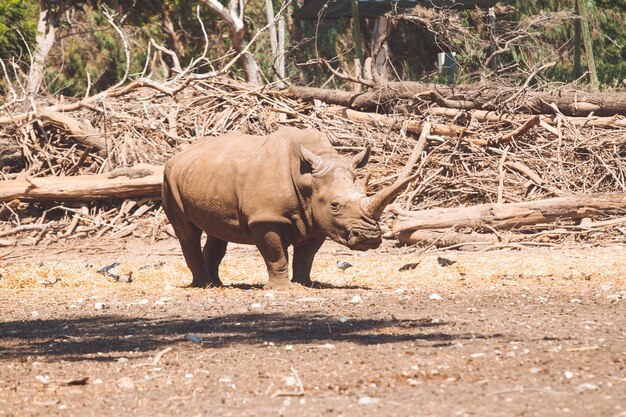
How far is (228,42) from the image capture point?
4419 centimetres

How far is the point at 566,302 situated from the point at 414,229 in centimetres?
564

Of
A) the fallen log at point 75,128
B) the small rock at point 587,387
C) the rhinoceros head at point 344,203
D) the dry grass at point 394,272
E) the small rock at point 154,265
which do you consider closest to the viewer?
the small rock at point 587,387

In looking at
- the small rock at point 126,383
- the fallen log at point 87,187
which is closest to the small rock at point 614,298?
the small rock at point 126,383

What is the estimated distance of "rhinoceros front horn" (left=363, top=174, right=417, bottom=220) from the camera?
10.0 m

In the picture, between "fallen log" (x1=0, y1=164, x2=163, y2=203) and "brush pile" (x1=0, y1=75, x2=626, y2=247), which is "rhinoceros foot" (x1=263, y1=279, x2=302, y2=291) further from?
"fallen log" (x1=0, y1=164, x2=163, y2=203)

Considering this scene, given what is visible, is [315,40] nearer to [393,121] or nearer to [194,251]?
[393,121]

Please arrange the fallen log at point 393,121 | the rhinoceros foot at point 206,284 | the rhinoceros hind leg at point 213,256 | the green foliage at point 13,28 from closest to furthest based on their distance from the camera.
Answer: the rhinoceros foot at point 206,284 → the rhinoceros hind leg at point 213,256 → the fallen log at point 393,121 → the green foliage at point 13,28

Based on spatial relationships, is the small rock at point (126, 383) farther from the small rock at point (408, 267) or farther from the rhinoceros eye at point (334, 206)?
the small rock at point (408, 267)

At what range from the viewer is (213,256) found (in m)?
12.6

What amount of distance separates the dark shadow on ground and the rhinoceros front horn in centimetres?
156

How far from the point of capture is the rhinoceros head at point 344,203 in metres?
10.3

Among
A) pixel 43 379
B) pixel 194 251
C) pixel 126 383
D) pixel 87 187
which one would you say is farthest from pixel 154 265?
pixel 126 383

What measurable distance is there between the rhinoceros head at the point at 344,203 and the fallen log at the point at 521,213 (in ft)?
14.5

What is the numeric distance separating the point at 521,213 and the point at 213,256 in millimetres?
4622
